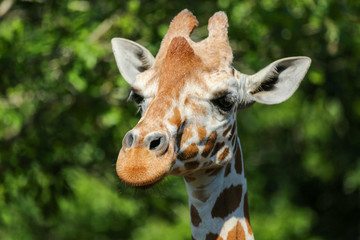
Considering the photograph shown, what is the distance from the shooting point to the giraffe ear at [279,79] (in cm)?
410

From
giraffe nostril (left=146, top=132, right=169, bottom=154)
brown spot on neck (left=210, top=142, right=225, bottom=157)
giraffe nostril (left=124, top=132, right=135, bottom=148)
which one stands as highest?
giraffe nostril (left=124, top=132, right=135, bottom=148)

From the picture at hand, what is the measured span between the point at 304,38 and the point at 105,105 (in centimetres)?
276

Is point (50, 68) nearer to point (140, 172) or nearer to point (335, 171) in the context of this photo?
point (140, 172)

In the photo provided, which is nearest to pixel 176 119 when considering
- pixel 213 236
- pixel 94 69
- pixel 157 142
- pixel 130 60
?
pixel 157 142

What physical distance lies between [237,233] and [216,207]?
209 millimetres

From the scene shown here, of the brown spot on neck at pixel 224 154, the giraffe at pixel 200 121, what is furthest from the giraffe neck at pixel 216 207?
the brown spot on neck at pixel 224 154

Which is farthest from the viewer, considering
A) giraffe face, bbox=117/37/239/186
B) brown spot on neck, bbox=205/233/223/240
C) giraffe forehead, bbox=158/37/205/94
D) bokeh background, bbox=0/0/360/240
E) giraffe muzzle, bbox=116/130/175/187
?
bokeh background, bbox=0/0/360/240

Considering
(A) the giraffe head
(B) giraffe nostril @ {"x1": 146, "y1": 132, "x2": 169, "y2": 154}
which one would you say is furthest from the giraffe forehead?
(B) giraffe nostril @ {"x1": 146, "y1": 132, "x2": 169, "y2": 154}

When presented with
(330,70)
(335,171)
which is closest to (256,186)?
(335,171)

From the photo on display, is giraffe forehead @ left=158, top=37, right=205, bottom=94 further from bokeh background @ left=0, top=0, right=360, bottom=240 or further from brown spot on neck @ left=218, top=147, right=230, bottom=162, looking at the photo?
bokeh background @ left=0, top=0, right=360, bottom=240

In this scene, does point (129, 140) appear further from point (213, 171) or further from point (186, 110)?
point (213, 171)

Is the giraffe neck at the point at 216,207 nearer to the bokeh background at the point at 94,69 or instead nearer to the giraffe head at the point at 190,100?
the giraffe head at the point at 190,100

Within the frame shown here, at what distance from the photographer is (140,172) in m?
3.27

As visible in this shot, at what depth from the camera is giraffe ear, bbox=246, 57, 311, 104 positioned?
410cm
